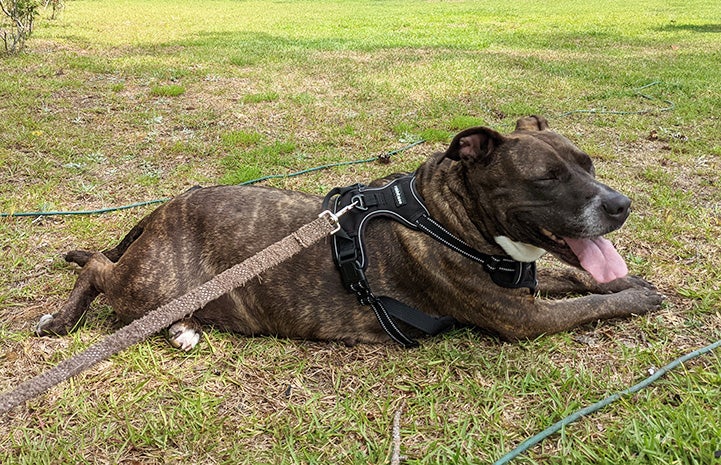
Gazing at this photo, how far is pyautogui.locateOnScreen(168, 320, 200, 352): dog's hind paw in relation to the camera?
330cm

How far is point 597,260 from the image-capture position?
289 cm

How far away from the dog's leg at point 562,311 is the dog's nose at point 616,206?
69cm

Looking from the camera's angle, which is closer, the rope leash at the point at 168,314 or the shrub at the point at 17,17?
the rope leash at the point at 168,314

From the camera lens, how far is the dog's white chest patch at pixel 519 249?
9.86ft

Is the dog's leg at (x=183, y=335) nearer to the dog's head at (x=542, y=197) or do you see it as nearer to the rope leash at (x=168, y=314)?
the rope leash at (x=168, y=314)

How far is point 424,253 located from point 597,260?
3.07ft

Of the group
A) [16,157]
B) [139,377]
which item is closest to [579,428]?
[139,377]

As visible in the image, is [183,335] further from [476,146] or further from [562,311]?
[562,311]

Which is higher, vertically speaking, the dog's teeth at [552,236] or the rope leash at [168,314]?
the dog's teeth at [552,236]

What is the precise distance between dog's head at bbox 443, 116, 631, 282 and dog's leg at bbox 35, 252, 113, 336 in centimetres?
240

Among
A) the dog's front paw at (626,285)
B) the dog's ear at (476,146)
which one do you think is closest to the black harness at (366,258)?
the dog's ear at (476,146)

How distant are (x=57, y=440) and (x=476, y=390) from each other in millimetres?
2175

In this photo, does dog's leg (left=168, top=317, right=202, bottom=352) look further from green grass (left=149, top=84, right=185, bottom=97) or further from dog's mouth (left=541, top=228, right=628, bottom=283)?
green grass (left=149, top=84, right=185, bottom=97)

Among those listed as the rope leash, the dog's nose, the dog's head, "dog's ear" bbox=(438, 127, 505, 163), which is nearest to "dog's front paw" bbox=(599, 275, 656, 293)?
the dog's head
